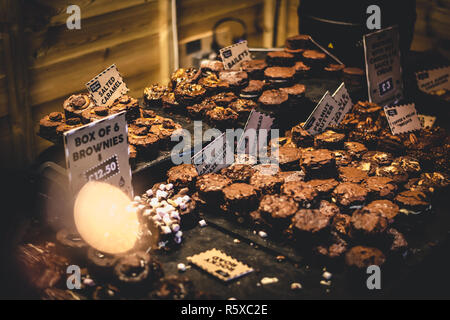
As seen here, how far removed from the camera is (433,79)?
205 inches

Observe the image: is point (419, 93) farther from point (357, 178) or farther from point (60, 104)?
point (60, 104)

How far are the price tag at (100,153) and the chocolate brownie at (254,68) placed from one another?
1.82 metres

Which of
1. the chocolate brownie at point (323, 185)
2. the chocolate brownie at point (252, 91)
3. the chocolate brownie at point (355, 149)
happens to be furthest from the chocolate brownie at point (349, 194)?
the chocolate brownie at point (252, 91)

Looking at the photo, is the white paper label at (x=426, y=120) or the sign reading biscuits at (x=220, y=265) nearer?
the sign reading biscuits at (x=220, y=265)

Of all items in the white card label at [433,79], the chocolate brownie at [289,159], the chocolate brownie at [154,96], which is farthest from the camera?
the white card label at [433,79]

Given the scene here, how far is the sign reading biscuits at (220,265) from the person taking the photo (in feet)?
9.65

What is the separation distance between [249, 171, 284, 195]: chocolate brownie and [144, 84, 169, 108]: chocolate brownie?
1300mm

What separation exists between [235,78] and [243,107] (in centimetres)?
44

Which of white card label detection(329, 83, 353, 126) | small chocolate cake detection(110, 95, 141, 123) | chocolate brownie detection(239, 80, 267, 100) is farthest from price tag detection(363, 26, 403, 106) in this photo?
small chocolate cake detection(110, 95, 141, 123)

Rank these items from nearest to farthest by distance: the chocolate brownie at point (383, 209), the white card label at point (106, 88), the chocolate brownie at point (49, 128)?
the chocolate brownie at point (383, 209) → the chocolate brownie at point (49, 128) → the white card label at point (106, 88)

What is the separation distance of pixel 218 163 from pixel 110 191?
2.95ft

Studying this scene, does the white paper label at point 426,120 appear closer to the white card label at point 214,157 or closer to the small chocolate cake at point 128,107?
the white card label at point 214,157

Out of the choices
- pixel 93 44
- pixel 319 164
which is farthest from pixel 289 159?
pixel 93 44

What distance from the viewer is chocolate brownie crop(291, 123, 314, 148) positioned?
13.4 ft
